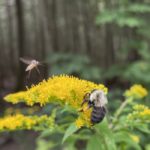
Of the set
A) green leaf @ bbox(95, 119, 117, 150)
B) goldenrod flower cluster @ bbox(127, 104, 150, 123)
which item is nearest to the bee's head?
green leaf @ bbox(95, 119, 117, 150)

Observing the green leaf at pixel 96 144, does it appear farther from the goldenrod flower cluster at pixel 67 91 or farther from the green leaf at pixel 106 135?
the goldenrod flower cluster at pixel 67 91

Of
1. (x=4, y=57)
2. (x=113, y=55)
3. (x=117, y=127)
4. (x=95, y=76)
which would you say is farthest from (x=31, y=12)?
(x=117, y=127)

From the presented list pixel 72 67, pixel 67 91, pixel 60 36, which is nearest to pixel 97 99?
pixel 67 91

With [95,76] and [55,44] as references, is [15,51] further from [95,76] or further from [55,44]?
[95,76]

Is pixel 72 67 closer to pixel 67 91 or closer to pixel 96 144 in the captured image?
pixel 96 144

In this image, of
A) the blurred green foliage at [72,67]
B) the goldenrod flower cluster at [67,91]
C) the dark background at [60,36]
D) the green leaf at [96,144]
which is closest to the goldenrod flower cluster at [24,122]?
the green leaf at [96,144]
